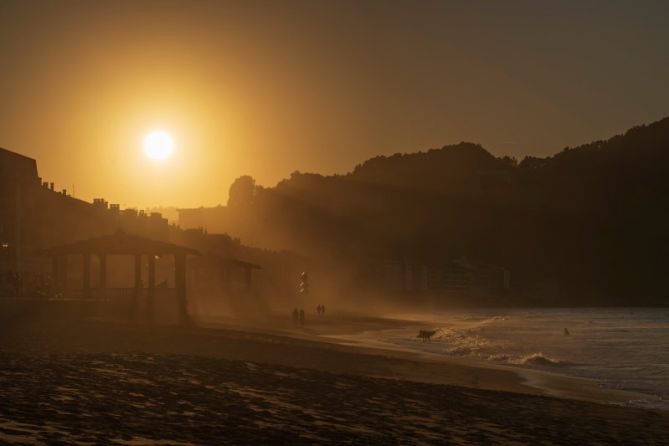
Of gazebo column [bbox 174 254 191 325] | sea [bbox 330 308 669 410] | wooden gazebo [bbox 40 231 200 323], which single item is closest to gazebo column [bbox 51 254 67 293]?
wooden gazebo [bbox 40 231 200 323]

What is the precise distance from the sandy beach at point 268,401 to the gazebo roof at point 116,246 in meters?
15.8

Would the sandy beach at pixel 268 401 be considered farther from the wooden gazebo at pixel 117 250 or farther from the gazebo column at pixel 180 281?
the gazebo column at pixel 180 281

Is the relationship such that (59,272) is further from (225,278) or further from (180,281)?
(225,278)

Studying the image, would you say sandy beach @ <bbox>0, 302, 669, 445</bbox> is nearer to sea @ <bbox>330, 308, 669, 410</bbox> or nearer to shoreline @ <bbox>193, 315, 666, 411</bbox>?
shoreline @ <bbox>193, 315, 666, 411</bbox>

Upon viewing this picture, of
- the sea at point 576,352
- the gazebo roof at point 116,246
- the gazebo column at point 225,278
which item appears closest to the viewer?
the sea at point 576,352

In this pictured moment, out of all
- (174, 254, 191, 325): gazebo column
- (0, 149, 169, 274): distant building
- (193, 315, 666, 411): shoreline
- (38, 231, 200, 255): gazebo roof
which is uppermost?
(0, 149, 169, 274): distant building

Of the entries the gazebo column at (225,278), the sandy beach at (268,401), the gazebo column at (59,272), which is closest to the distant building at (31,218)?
the gazebo column at (59,272)

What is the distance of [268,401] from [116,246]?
28.7 meters

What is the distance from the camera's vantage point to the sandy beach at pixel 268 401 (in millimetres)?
11508

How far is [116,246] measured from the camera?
41906mm

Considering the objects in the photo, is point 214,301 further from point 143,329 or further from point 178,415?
point 178,415

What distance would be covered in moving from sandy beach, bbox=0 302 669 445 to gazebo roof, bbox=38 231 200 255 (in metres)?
15.8

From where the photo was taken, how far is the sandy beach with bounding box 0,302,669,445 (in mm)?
11508

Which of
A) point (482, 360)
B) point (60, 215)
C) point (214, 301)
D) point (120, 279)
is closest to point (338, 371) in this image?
point (482, 360)
